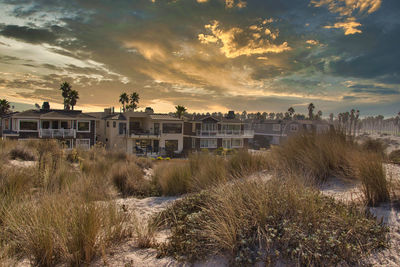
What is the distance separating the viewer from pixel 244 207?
11.4 ft

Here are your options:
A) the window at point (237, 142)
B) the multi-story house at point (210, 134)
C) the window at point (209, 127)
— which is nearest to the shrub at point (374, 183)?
the multi-story house at point (210, 134)

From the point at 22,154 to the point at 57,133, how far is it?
21788mm

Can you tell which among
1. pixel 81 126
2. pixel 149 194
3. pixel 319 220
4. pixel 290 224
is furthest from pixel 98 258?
pixel 81 126

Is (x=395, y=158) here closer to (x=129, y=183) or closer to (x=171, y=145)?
(x=129, y=183)

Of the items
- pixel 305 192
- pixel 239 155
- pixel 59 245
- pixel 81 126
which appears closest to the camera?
pixel 59 245

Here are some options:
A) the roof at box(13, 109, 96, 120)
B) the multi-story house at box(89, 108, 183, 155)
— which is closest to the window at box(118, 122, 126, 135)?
the multi-story house at box(89, 108, 183, 155)

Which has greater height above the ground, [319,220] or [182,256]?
[319,220]

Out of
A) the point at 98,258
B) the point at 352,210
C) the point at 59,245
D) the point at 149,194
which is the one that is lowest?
the point at 149,194

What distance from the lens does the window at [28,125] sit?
2900cm

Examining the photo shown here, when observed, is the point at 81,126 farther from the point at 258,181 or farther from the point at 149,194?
the point at 258,181

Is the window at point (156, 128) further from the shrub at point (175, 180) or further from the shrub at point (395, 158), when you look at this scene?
the shrub at point (395, 158)

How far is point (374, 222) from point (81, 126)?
36.0 meters

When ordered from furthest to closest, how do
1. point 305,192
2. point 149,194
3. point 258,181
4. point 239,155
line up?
point 239,155
point 149,194
point 258,181
point 305,192

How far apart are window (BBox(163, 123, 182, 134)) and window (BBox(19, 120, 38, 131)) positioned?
18298mm
